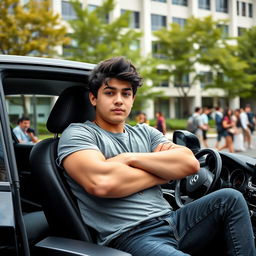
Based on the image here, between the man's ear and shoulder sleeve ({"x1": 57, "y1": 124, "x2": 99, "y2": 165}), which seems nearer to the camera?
shoulder sleeve ({"x1": 57, "y1": 124, "x2": 99, "y2": 165})

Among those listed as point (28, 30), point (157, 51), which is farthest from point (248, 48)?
point (28, 30)

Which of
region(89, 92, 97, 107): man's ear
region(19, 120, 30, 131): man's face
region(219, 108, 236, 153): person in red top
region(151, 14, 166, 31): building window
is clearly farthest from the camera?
region(151, 14, 166, 31): building window

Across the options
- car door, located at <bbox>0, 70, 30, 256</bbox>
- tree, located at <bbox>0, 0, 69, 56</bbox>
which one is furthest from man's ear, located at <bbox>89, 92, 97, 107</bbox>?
tree, located at <bbox>0, 0, 69, 56</bbox>

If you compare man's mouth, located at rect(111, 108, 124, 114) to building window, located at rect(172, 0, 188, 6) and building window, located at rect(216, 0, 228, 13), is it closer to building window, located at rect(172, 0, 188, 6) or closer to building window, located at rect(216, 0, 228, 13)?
building window, located at rect(172, 0, 188, 6)

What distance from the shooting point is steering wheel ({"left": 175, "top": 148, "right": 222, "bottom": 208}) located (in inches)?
111

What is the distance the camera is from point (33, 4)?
69.1 ft

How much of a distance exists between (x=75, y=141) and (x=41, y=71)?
478 millimetres

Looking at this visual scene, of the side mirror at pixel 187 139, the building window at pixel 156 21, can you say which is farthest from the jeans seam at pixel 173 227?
the building window at pixel 156 21

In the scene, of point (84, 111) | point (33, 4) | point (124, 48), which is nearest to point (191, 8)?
point (124, 48)

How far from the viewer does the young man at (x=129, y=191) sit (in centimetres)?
220

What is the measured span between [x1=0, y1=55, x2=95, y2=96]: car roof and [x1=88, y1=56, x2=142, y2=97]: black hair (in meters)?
0.20

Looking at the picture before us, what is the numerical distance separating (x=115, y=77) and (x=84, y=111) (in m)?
0.41

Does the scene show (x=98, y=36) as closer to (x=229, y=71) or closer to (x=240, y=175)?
(x=229, y=71)

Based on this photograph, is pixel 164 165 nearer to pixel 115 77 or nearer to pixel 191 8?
pixel 115 77
